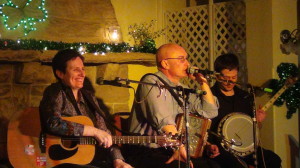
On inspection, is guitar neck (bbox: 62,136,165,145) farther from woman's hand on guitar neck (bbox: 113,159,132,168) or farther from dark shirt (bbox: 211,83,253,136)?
dark shirt (bbox: 211,83,253,136)

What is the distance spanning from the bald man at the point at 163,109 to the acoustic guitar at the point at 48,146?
0.52 ft

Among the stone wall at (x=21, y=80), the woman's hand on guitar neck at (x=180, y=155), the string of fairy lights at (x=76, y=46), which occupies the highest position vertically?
the string of fairy lights at (x=76, y=46)

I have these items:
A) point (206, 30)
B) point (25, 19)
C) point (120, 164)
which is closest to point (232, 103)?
point (120, 164)

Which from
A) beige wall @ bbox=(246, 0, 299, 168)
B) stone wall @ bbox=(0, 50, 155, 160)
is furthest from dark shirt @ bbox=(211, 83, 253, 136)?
stone wall @ bbox=(0, 50, 155, 160)

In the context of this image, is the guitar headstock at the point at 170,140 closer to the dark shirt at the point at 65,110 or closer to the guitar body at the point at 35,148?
the dark shirt at the point at 65,110

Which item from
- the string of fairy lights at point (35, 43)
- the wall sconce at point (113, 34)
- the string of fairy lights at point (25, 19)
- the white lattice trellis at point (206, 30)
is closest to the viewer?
the string of fairy lights at point (35, 43)

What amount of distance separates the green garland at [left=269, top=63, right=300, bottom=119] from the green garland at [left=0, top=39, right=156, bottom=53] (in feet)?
5.34

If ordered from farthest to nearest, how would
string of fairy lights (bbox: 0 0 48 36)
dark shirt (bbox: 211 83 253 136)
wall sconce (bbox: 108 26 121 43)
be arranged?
1. wall sconce (bbox: 108 26 121 43)
2. string of fairy lights (bbox: 0 0 48 36)
3. dark shirt (bbox: 211 83 253 136)

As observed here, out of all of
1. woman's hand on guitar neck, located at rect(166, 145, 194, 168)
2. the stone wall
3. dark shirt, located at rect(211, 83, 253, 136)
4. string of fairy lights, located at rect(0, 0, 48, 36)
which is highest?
string of fairy lights, located at rect(0, 0, 48, 36)

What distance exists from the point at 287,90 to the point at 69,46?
2656 mm

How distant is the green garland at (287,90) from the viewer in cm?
484

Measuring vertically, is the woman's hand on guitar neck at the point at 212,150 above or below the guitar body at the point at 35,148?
below

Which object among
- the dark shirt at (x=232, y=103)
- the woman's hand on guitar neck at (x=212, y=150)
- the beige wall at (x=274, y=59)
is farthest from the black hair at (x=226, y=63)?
the beige wall at (x=274, y=59)

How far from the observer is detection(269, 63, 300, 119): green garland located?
15.9 ft
